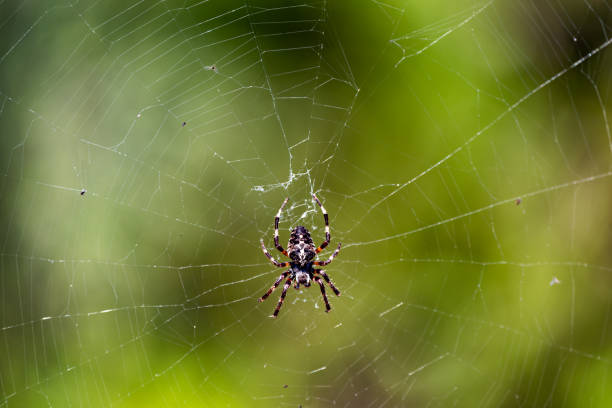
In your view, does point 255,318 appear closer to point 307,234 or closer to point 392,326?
point 307,234

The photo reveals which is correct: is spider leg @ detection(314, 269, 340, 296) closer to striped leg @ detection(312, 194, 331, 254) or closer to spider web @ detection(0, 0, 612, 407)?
striped leg @ detection(312, 194, 331, 254)

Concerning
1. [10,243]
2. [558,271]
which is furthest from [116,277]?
[558,271]

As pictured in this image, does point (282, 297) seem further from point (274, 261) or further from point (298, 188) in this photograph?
point (298, 188)

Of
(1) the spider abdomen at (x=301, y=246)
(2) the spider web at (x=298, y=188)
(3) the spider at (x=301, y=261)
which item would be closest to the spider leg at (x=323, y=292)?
(3) the spider at (x=301, y=261)

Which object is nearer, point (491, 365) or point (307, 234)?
point (491, 365)

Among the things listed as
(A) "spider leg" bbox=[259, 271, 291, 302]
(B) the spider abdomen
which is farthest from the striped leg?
(A) "spider leg" bbox=[259, 271, 291, 302]

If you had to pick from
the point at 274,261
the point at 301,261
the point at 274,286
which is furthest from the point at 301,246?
the point at 274,286

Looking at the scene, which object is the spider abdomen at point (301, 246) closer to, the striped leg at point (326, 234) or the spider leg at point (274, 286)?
the striped leg at point (326, 234)

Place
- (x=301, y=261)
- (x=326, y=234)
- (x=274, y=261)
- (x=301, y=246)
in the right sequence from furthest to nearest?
(x=301, y=261), (x=274, y=261), (x=301, y=246), (x=326, y=234)
